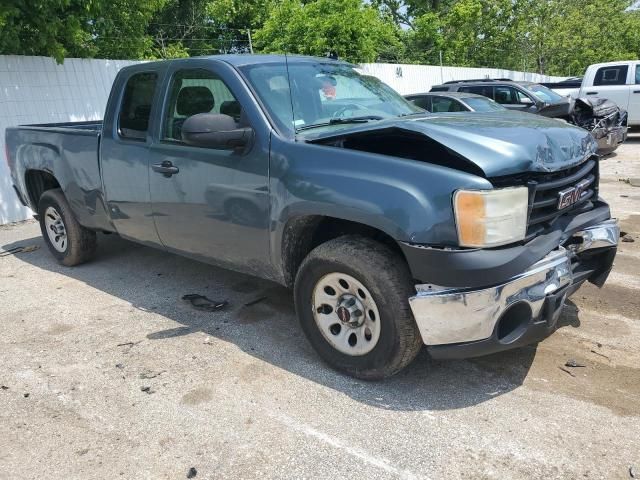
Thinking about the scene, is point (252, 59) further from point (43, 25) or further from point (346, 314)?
point (43, 25)

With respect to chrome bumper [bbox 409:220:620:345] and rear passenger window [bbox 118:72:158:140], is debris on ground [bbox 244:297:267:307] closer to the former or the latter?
rear passenger window [bbox 118:72:158:140]

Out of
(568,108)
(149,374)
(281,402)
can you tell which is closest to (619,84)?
(568,108)

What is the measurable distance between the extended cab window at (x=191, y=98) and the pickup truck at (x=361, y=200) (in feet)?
0.04

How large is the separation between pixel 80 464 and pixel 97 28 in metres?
8.93

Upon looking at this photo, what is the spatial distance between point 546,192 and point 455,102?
7997 millimetres

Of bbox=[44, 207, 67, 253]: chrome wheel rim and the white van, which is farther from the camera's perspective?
the white van

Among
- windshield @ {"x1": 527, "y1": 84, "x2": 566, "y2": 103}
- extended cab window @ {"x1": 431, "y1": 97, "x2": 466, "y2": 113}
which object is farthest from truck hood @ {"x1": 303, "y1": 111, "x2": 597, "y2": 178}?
windshield @ {"x1": 527, "y1": 84, "x2": 566, "y2": 103}

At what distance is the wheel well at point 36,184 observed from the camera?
6.28 metres

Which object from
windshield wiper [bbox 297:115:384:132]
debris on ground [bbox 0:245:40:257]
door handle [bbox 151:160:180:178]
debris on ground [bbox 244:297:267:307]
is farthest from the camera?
debris on ground [bbox 0:245:40:257]

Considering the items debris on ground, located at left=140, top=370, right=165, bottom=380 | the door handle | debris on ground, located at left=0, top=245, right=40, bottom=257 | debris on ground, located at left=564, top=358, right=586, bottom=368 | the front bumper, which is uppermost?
the door handle

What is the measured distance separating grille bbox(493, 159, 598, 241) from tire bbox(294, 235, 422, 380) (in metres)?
0.73

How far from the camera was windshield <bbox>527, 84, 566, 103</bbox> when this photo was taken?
11930 millimetres

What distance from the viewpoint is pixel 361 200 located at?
3143 mm

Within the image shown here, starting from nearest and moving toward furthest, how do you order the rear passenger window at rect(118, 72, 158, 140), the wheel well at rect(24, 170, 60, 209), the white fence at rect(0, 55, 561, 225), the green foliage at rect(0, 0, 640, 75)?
the rear passenger window at rect(118, 72, 158, 140) → the wheel well at rect(24, 170, 60, 209) → the white fence at rect(0, 55, 561, 225) → the green foliage at rect(0, 0, 640, 75)
